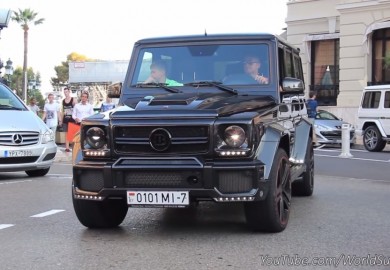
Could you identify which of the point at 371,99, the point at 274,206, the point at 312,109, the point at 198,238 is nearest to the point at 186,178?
the point at 198,238

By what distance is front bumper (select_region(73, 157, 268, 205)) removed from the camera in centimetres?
532

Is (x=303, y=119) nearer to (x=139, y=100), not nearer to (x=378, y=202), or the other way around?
(x=378, y=202)

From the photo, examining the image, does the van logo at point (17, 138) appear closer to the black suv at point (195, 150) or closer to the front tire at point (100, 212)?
the black suv at point (195, 150)

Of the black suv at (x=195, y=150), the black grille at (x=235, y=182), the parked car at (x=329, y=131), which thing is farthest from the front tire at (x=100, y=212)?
the parked car at (x=329, y=131)

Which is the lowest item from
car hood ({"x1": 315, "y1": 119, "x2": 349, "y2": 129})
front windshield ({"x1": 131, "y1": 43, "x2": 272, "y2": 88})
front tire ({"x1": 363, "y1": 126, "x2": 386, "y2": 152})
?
front tire ({"x1": 363, "y1": 126, "x2": 386, "y2": 152})

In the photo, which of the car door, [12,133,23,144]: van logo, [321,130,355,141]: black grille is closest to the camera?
[12,133,23,144]: van logo

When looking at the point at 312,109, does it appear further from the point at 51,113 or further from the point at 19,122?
the point at 19,122

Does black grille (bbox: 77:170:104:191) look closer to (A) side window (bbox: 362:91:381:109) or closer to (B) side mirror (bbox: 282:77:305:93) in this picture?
(B) side mirror (bbox: 282:77:305:93)

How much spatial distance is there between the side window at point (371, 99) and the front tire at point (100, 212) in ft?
45.1

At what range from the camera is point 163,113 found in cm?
552

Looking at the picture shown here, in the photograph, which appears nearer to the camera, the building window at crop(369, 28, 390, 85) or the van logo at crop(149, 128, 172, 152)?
the van logo at crop(149, 128, 172, 152)

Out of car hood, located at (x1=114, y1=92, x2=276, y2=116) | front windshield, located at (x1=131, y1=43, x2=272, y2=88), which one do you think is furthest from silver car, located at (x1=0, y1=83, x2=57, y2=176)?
car hood, located at (x1=114, y1=92, x2=276, y2=116)

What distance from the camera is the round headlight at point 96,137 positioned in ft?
18.5

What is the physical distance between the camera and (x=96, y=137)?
5664mm
